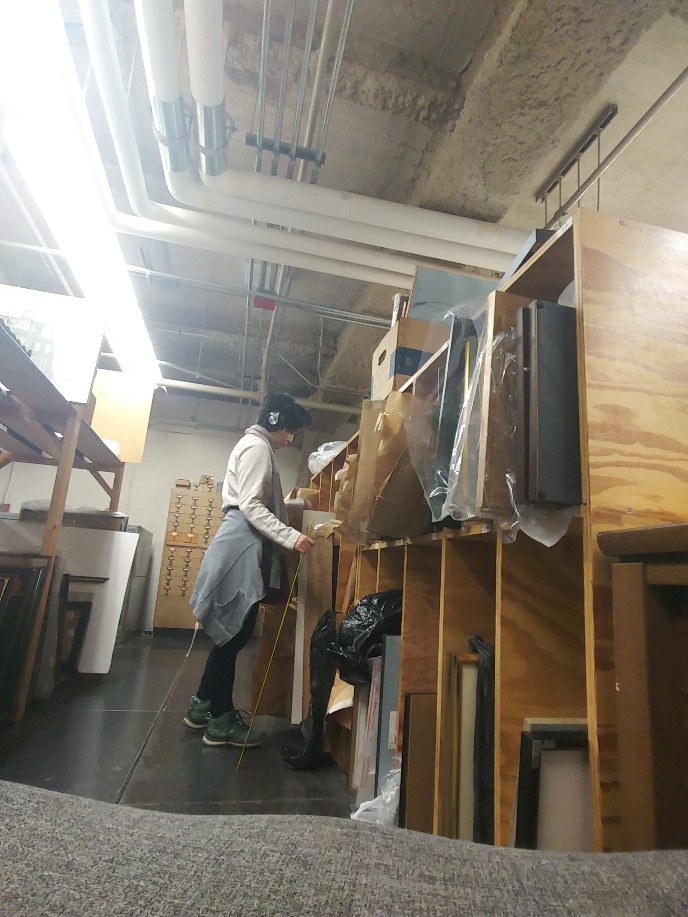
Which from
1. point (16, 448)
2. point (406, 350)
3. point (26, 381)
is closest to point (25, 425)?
point (26, 381)

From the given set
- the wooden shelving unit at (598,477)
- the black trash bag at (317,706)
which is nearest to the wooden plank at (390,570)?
the black trash bag at (317,706)

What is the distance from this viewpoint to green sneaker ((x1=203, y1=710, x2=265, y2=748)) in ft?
6.30

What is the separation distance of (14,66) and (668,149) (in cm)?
234

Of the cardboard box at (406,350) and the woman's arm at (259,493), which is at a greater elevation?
the cardboard box at (406,350)

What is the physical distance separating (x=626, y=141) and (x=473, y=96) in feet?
2.04

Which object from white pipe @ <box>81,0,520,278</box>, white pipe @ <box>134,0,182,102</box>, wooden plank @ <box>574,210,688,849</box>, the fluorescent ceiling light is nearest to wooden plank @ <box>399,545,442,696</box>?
wooden plank @ <box>574,210,688,849</box>

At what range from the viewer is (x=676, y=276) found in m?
0.95

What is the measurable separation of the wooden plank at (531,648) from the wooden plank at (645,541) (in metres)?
0.29

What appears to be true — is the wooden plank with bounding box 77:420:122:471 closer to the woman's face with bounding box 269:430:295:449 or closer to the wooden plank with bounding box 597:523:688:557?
the woman's face with bounding box 269:430:295:449

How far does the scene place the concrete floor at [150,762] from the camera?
149cm

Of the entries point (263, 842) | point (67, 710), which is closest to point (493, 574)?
point (263, 842)

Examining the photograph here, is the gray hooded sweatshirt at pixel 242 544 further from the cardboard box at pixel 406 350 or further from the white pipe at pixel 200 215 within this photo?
the white pipe at pixel 200 215

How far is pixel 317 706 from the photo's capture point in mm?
1798

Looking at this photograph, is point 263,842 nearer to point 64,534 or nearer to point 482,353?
point 482,353
